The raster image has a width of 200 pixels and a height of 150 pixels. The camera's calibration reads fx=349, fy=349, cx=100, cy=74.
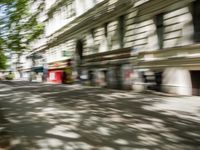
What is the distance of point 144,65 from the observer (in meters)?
17.5

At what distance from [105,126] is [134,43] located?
10.7 m

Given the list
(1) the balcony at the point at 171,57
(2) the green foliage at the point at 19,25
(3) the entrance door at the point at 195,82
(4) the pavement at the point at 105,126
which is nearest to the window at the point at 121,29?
(1) the balcony at the point at 171,57

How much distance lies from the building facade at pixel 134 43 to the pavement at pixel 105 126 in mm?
A: 2270

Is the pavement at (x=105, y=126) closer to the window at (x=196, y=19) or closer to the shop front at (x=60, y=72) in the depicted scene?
the window at (x=196, y=19)

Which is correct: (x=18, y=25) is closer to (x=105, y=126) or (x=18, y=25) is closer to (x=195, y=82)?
(x=105, y=126)

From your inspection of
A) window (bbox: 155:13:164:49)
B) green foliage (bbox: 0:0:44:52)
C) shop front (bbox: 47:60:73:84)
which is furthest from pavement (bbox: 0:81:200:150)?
shop front (bbox: 47:60:73:84)

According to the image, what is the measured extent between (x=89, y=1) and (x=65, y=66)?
805cm

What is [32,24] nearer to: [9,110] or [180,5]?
[9,110]

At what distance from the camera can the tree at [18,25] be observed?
10375 millimetres

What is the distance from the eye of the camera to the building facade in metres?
14.4

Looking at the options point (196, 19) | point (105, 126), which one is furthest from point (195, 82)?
point (105, 126)

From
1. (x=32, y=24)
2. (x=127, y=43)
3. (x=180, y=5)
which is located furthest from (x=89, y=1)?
(x=32, y=24)

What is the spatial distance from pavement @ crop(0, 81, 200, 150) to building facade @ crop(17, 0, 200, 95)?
2270mm

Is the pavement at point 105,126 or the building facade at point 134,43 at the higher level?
the building facade at point 134,43
